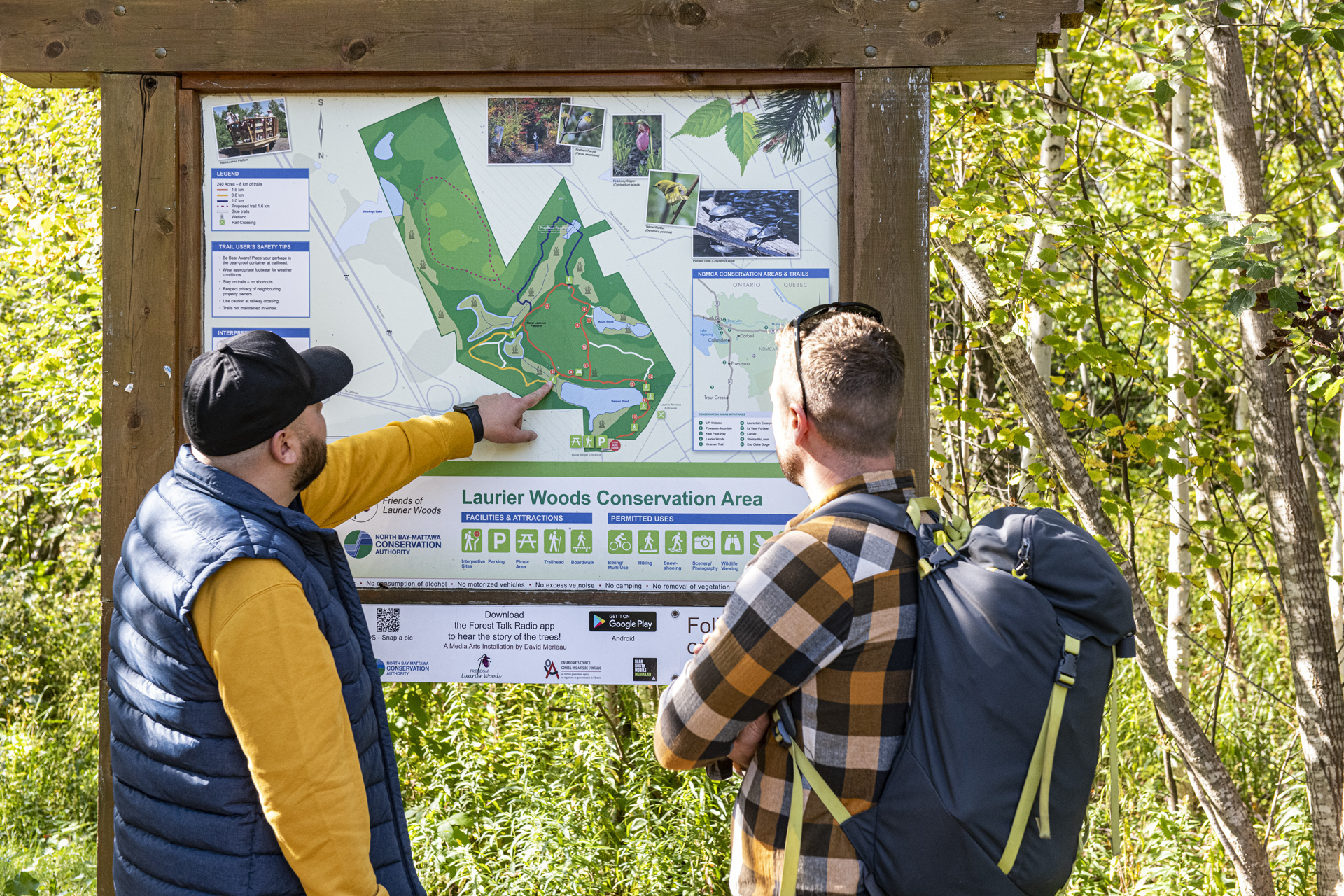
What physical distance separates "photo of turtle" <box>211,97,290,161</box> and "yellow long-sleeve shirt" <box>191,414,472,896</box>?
1.24 m

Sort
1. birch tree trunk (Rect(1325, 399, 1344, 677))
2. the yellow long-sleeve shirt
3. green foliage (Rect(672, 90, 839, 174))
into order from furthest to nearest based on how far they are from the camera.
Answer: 1. birch tree trunk (Rect(1325, 399, 1344, 677))
2. green foliage (Rect(672, 90, 839, 174))
3. the yellow long-sleeve shirt

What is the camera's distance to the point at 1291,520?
11.1ft

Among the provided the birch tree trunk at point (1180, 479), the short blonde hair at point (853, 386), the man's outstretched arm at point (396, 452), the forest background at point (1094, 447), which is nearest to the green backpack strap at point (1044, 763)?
the forest background at point (1094, 447)

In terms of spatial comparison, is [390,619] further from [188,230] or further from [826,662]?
[826,662]

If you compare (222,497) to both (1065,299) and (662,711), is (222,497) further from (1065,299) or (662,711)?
(1065,299)

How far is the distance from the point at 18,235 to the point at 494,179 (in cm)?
422

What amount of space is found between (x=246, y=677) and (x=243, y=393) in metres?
0.53

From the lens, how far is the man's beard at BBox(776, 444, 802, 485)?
5.85ft

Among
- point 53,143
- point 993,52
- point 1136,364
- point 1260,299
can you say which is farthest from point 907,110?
point 53,143

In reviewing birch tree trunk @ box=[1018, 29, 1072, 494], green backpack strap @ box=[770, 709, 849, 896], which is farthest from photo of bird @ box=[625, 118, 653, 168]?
birch tree trunk @ box=[1018, 29, 1072, 494]

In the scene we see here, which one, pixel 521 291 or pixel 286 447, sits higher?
pixel 521 291

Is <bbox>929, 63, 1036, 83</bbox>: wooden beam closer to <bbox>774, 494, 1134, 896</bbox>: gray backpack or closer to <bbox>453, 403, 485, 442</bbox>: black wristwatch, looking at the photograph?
<bbox>774, 494, 1134, 896</bbox>: gray backpack

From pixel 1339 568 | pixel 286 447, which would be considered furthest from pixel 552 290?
pixel 1339 568

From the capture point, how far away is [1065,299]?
3867 millimetres
